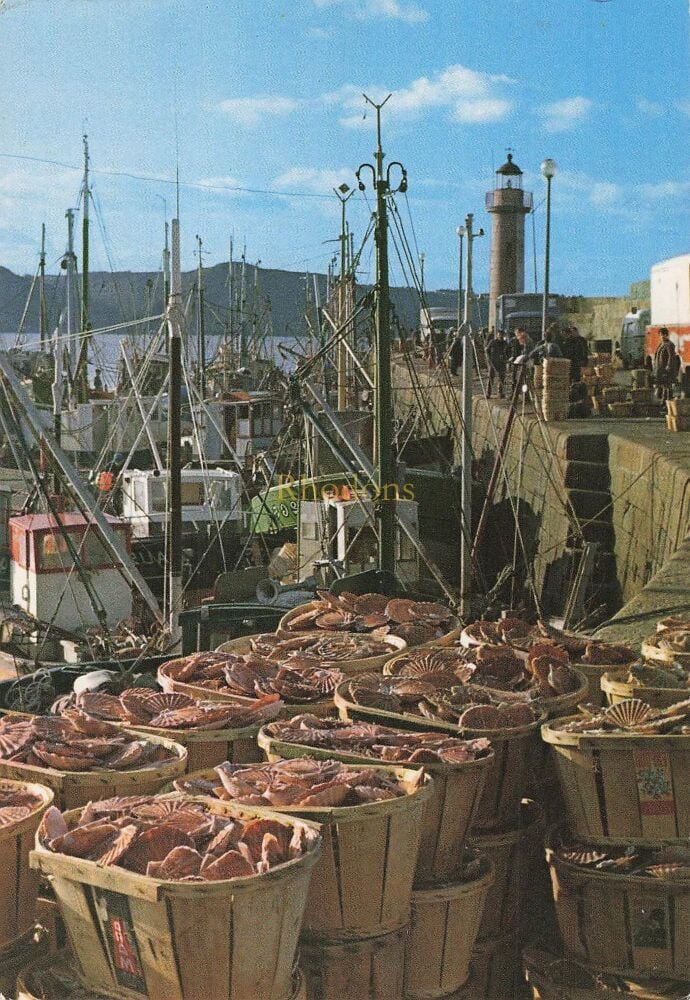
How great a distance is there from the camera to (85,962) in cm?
418

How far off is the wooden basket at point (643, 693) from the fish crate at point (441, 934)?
45.4 inches

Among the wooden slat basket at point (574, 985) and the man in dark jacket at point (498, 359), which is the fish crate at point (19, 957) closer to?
the wooden slat basket at point (574, 985)

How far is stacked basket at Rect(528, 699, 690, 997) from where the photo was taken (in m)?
5.09

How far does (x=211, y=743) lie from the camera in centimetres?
559

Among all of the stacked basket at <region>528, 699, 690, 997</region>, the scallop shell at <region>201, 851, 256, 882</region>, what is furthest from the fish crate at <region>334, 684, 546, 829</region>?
the scallop shell at <region>201, 851, 256, 882</region>

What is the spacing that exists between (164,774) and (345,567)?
439 inches

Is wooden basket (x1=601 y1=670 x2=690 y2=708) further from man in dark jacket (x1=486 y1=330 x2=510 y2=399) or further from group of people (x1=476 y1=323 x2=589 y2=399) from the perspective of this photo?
man in dark jacket (x1=486 y1=330 x2=510 y2=399)

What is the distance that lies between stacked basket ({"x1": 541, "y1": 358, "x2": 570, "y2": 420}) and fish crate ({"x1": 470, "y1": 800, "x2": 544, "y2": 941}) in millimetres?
14497

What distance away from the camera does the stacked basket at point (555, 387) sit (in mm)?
19688

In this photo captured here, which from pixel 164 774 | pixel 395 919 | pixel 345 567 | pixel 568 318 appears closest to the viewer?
pixel 395 919

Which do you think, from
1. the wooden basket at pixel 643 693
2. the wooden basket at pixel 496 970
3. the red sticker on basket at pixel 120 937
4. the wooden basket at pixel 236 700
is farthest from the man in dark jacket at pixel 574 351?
Answer: the red sticker on basket at pixel 120 937

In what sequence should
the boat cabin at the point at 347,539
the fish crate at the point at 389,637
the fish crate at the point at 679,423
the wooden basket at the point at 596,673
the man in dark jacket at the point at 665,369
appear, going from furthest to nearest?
the man in dark jacket at the point at 665,369 < the fish crate at the point at 679,423 < the boat cabin at the point at 347,539 < the fish crate at the point at 389,637 < the wooden basket at the point at 596,673

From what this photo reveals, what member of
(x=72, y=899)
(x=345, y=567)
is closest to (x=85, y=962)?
(x=72, y=899)

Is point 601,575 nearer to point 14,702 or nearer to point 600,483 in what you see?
point 600,483
